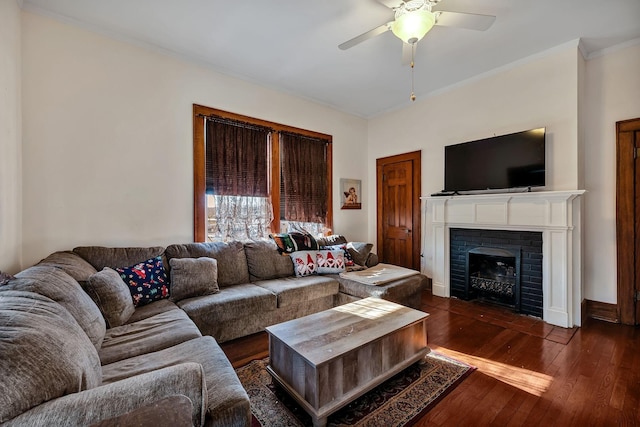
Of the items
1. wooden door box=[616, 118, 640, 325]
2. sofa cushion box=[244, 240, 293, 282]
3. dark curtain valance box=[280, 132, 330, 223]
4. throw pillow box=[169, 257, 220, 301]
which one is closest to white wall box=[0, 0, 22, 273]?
throw pillow box=[169, 257, 220, 301]

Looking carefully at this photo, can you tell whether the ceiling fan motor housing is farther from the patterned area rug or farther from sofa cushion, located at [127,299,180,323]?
sofa cushion, located at [127,299,180,323]

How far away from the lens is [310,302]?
2943 mm

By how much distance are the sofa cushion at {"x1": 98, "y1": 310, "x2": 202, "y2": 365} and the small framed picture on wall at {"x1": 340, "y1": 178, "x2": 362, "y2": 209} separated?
314cm

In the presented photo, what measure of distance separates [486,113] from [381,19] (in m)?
1.92

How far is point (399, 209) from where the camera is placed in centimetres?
447

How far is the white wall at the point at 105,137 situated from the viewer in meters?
2.35

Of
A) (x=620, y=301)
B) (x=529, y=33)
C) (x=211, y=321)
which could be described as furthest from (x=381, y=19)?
(x=620, y=301)

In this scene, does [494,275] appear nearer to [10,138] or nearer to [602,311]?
[602,311]

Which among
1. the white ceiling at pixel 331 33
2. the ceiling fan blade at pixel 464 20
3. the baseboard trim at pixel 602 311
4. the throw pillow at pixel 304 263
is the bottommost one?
the baseboard trim at pixel 602 311

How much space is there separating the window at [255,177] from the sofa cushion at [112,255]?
639 mm

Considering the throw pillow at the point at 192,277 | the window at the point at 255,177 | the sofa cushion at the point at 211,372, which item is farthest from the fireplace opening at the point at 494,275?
the sofa cushion at the point at 211,372

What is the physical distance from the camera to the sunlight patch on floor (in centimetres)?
186

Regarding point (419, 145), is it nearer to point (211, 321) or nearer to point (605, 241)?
point (605, 241)

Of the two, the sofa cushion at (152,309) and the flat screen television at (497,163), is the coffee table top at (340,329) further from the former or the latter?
the flat screen television at (497,163)
